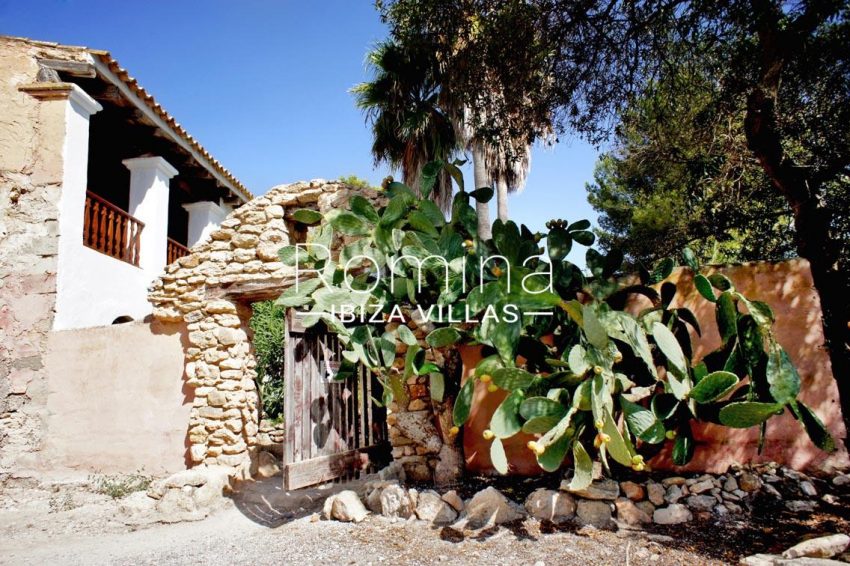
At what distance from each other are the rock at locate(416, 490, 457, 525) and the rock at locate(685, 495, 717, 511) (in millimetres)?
1409

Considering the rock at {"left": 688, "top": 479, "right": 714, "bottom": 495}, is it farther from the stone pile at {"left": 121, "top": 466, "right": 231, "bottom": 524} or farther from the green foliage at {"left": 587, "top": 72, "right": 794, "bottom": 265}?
the stone pile at {"left": 121, "top": 466, "right": 231, "bottom": 524}

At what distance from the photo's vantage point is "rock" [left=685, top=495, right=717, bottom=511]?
2.91m

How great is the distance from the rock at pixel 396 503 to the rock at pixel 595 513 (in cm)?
105

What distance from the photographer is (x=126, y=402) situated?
4.96m

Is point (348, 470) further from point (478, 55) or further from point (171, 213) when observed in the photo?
point (171, 213)

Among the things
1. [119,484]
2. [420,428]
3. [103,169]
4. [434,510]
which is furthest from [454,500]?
[103,169]

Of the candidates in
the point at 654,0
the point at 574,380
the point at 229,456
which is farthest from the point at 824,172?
the point at 229,456

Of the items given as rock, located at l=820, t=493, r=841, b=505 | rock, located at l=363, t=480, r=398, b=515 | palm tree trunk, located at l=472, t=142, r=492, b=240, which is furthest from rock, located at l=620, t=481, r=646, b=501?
palm tree trunk, located at l=472, t=142, r=492, b=240

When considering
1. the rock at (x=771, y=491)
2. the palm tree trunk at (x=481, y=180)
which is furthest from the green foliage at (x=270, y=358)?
the rock at (x=771, y=491)

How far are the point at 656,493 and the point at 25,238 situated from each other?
21.0 feet

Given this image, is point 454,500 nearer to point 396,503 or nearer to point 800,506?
point 396,503

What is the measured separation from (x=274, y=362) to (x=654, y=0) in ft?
20.1

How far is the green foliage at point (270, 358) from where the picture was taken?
705 centimetres

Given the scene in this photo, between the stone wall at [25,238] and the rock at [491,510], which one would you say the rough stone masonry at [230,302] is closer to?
the stone wall at [25,238]
